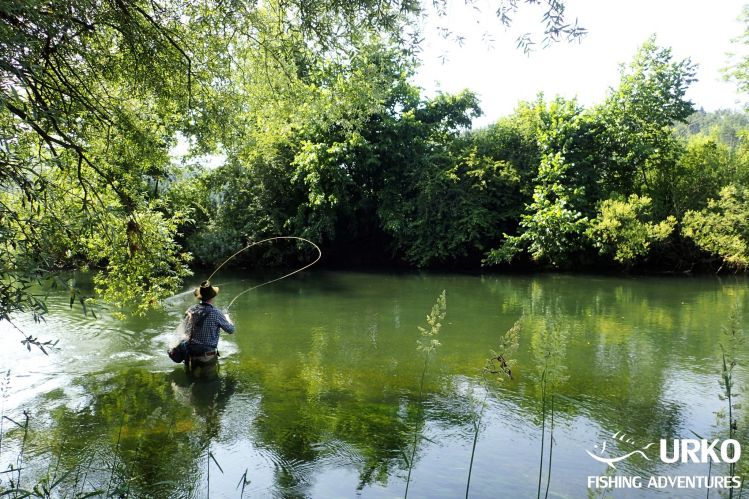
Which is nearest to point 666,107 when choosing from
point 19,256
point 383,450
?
point 383,450

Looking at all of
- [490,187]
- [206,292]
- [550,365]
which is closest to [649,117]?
[490,187]

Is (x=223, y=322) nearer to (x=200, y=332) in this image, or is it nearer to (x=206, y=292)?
(x=200, y=332)

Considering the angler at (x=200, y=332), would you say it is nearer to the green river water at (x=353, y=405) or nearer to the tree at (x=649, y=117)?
the green river water at (x=353, y=405)

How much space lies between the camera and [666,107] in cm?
2480

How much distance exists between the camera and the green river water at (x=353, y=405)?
555cm

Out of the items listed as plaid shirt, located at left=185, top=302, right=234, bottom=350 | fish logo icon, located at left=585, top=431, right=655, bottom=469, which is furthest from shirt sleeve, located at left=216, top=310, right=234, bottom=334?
fish logo icon, located at left=585, top=431, right=655, bottom=469

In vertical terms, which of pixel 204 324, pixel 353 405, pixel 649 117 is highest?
pixel 649 117

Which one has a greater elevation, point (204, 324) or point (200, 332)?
point (204, 324)

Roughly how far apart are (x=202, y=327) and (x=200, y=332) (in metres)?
0.08

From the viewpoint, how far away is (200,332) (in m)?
9.14

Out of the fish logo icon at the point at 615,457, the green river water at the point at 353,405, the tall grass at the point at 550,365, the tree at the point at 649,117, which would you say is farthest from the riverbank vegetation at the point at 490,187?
the fish logo icon at the point at 615,457
